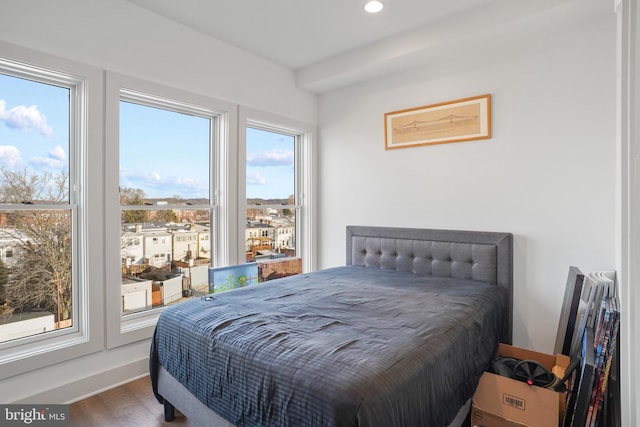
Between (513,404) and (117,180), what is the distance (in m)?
2.79

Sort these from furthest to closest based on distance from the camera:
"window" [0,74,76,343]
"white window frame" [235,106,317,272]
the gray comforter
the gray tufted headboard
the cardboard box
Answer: "white window frame" [235,106,317,272] → the gray tufted headboard → "window" [0,74,76,343] → the cardboard box → the gray comforter

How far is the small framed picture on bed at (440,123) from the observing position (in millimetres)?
2898

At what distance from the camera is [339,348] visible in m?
1.47

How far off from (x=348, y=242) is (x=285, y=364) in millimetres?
2413

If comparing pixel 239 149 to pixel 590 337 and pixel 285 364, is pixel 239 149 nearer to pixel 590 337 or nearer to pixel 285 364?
pixel 285 364

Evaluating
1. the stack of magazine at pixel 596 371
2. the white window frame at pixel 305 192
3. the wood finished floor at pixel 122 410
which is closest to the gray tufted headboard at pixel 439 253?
the white window frame at pixel 305 192

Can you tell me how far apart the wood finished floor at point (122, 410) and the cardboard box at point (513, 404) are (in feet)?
5.24

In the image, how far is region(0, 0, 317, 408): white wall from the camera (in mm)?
2104

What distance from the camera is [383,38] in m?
3.05

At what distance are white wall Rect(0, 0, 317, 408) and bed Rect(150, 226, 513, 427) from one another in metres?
0.64

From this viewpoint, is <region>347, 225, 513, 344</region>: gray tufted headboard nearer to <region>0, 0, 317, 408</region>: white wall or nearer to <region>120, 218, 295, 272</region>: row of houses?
<region>120, 218, 295, 272</region>: row of houses

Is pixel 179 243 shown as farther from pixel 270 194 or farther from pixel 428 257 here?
pixel 428 257

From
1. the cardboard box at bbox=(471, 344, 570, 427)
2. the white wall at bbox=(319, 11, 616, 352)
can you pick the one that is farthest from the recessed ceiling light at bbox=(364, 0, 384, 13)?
the cardboard box at bbox=(471, 344, 570, 427)

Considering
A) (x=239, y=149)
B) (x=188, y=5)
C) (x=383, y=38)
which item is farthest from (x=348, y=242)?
(x=188, y=5)
